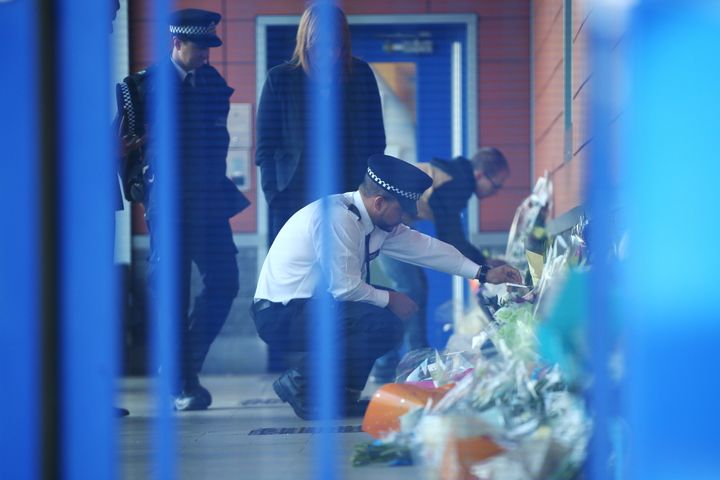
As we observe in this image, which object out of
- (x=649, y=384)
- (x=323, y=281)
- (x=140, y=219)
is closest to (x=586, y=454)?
(x=649, y=384)

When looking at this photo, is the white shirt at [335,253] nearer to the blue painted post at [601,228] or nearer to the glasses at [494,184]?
the blue painted post at [601,228]

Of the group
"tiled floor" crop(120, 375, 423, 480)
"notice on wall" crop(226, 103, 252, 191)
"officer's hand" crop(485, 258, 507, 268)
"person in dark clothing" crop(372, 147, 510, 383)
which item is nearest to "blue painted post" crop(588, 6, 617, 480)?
"tiled floor" crop(120, 375, 423, 480)

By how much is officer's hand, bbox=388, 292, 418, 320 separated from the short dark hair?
793 mm

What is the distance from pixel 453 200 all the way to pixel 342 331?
1429 millimetres

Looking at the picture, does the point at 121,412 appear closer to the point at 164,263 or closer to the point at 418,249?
the point at 164,263

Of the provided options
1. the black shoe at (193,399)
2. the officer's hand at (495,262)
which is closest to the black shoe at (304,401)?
the black shoe at (193,399)

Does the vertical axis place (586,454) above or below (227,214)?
below

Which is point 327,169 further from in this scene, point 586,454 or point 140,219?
point 586,454

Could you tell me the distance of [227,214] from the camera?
249 cm

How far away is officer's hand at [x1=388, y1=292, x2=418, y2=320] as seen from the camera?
3126mm

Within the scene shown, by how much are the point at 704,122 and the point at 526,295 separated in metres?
0.98

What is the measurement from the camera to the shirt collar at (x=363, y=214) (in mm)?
2490

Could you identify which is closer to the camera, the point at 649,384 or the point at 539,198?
the point at 649,384

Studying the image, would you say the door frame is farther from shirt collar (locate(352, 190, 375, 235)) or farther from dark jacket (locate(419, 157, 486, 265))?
shirt collar (locate(352, 190, 375, 235))
